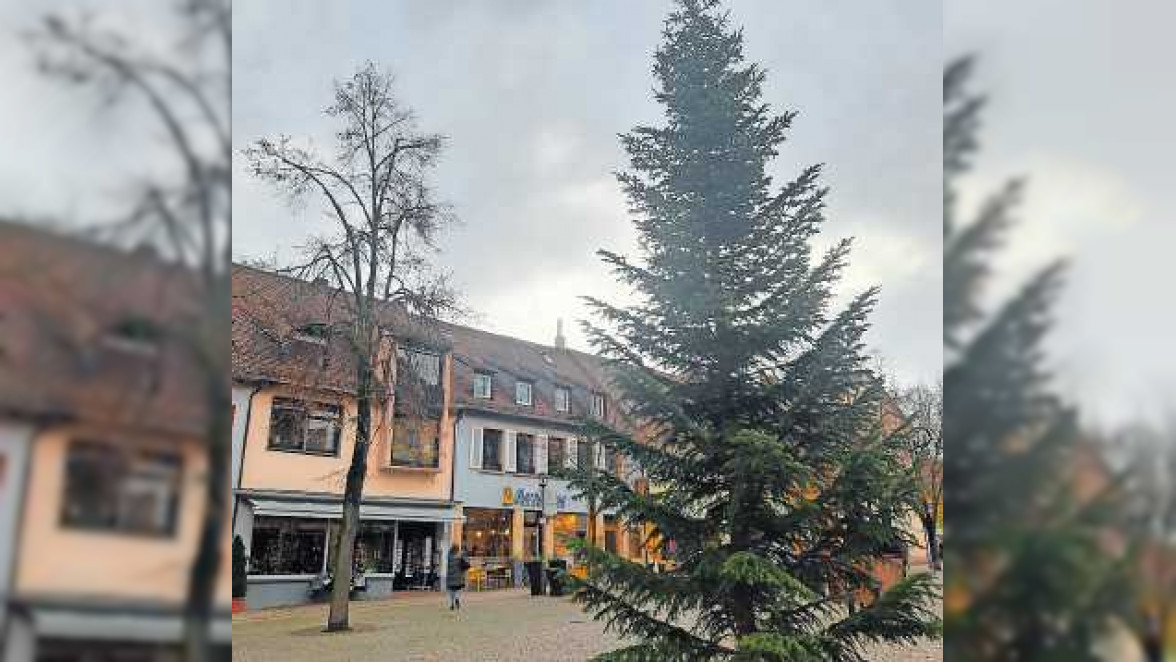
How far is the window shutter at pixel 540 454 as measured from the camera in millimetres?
28875

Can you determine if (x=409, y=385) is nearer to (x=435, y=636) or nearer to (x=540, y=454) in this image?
(x=435, y=636)

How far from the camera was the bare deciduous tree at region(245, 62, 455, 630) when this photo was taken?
14.9m

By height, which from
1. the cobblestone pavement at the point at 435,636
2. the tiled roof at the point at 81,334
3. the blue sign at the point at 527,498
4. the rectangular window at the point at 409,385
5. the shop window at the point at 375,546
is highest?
the rectangular window at the point at 409,385

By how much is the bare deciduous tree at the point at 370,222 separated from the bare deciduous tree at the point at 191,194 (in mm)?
14506

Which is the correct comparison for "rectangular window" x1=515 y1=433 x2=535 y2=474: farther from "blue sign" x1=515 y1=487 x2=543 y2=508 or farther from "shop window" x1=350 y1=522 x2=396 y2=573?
"shop window" x1=350 y1=522 x2=396 y2=573

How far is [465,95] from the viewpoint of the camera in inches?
338

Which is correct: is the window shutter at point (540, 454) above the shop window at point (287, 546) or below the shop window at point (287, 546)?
above

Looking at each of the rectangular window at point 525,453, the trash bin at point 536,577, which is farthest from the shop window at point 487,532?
the trash bin at point 536,577

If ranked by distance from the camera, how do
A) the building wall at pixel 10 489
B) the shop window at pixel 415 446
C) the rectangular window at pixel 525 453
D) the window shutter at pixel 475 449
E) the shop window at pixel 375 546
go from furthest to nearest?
the rectangular window at pixel 525 453 < the window shutter at pixel 475 449 < the shop window at pixel 415 446 < the shop window at pixel 375 546 < the building wall at pixel 10 489

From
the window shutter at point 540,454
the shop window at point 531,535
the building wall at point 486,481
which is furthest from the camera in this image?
the window shutter at point 540,454

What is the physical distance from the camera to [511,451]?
28297 mm

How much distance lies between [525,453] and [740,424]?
863 inches

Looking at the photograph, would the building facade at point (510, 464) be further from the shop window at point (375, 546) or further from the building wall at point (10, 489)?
the building wall at point (10, 489)

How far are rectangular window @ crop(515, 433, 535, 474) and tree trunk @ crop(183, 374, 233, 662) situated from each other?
28181 millimetres
